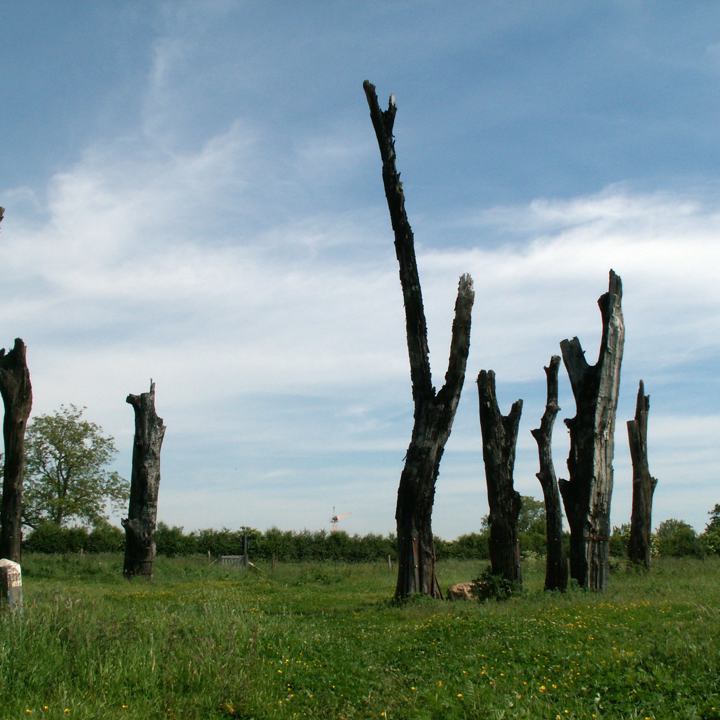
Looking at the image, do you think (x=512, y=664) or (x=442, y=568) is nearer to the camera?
(x=512, y=664)

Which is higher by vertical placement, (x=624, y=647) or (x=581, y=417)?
(x=581, y=417)

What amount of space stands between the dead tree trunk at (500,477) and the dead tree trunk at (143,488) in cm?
1260

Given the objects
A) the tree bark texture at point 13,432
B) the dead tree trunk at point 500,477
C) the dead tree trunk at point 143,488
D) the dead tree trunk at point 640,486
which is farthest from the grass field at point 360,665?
the dead tree trunk at point 640,486

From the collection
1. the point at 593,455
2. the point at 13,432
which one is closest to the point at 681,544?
the point at 593,455

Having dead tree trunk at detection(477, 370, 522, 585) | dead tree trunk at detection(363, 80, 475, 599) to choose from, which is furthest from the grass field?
dead tree trunk at detection(477, 370, 522, 585)

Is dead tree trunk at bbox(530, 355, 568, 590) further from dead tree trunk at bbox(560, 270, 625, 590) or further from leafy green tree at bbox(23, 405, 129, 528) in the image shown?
leafy green tree at bbox(23, 405, 129, 528)

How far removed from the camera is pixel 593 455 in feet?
63.6

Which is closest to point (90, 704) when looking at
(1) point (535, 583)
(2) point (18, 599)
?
(2) point (18, 599)

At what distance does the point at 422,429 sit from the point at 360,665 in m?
8.38

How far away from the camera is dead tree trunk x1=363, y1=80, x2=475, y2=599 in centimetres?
1789

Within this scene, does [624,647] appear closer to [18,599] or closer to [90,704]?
[90,704]

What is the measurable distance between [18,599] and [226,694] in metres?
4.21

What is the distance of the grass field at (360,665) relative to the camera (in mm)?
8172

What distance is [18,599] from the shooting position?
→ 11.2m
